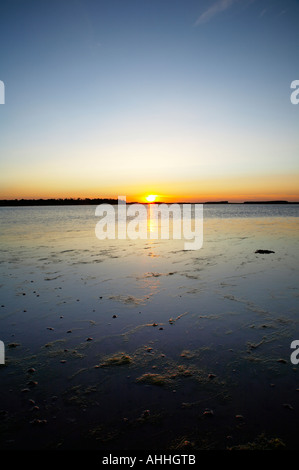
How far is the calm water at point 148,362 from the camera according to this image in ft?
14.2

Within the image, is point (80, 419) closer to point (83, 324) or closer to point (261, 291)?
point (83, 324)

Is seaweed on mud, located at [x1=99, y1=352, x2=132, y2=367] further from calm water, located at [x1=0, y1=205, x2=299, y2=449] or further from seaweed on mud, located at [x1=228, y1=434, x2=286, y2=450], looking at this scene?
seaweed on mud, located at [x1=228, y1=434, x2=286, y2=450]

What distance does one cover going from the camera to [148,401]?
499 centimetres

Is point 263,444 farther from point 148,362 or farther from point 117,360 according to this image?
point 117,360

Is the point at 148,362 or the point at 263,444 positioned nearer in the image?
the point at 263,444

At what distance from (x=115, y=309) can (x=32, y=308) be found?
3.10 m

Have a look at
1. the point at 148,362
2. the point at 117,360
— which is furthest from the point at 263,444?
the point at 117,360

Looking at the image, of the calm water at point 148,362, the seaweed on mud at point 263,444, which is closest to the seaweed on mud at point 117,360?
the calm water at point 148,362

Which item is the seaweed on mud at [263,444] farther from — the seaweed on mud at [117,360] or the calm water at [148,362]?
the seaweed on mud at [117,360]

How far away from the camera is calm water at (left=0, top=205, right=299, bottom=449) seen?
4340 mm

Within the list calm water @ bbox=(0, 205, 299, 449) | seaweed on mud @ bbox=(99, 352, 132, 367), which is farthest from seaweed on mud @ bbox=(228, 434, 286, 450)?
seaweed on mud @ bbox=(99, 352, 132, 367)

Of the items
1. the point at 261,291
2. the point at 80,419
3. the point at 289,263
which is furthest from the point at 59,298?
the point at 289,263

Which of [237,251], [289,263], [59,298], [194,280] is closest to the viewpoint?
[59,298]

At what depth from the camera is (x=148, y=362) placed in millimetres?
6270
